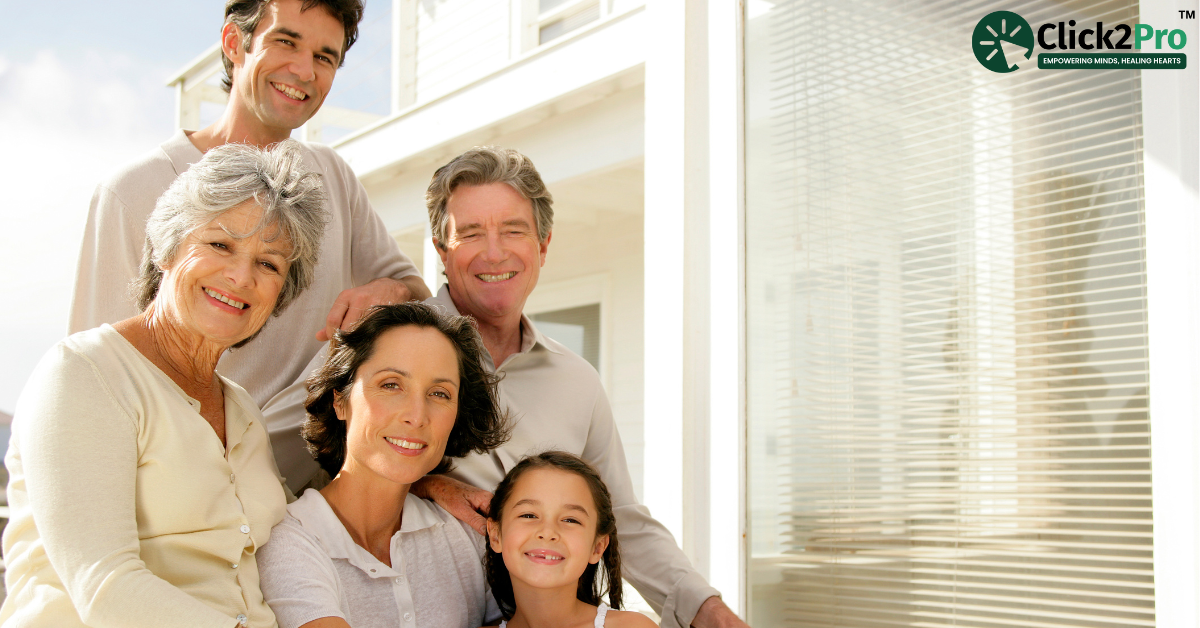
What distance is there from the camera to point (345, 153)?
237 inches

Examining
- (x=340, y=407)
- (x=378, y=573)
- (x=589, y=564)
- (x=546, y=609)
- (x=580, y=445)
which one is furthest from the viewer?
(x=580, y=445)

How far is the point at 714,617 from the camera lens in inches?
75.1

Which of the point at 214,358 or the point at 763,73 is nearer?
the point at 214,358

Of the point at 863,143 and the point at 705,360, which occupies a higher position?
the point at 863,143

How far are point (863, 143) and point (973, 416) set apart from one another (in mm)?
862

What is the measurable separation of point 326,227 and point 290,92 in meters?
0.33

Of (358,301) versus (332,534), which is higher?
(358,301)

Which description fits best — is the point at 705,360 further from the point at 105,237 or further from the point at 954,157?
the point at 105,237

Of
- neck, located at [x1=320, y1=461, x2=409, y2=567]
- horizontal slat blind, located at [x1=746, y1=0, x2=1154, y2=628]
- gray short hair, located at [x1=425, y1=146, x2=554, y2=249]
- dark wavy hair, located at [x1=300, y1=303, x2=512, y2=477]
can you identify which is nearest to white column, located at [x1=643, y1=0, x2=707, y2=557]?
horizontal slat blind, located at [x1=746, y1=0, x2=1154, y2=628]

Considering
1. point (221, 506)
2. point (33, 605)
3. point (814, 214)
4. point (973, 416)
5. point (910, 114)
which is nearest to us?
point (33, 605)

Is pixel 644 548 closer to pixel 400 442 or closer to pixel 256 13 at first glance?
pixel 400 442

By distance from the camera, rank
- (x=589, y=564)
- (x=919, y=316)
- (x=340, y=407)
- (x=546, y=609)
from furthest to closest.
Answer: (x=919, y=316) < (x=589, y=564) < (x=546, y=609) < (x=340, y=407)

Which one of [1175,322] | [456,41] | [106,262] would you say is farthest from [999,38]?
[456,41]

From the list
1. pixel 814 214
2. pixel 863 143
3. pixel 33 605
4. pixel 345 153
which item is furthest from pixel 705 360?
pixel 345 153
